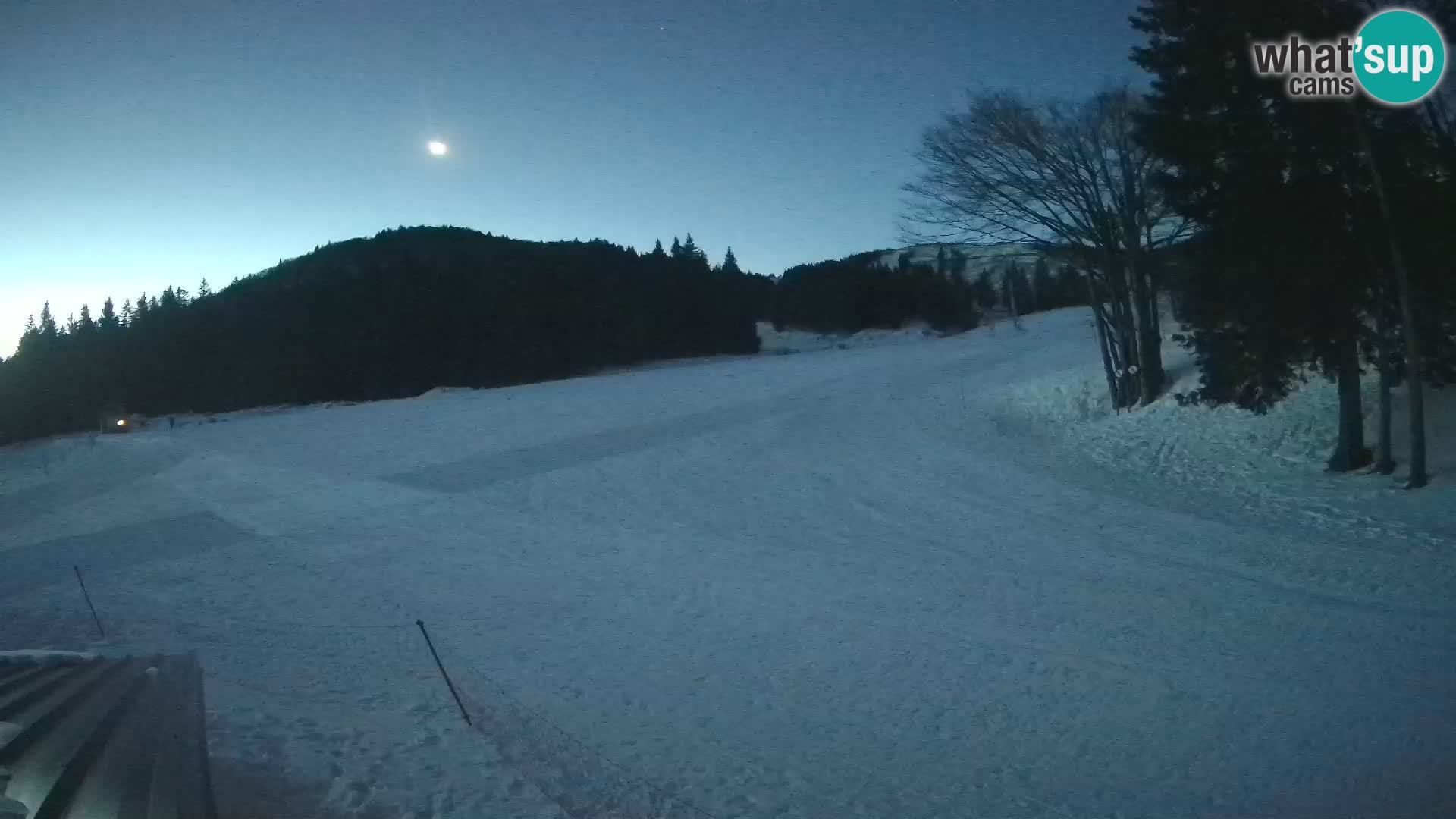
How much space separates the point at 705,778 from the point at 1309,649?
20.4 feet

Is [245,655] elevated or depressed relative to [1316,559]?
elevated

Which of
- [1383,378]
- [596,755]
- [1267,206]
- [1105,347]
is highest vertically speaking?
[1267,206]

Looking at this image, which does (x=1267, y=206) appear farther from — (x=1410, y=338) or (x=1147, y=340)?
(x=1147, y=340)

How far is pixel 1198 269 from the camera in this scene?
14695 millimetres

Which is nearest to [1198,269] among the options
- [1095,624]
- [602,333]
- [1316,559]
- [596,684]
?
[1316,559]

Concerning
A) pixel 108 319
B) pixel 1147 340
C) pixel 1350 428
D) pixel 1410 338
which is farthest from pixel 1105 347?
pixel 108 319

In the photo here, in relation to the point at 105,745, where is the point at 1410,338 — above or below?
above

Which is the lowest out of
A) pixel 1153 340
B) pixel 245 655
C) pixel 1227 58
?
pixel 245 655

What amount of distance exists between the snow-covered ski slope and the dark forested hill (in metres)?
31.9

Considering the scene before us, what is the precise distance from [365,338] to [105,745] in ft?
174

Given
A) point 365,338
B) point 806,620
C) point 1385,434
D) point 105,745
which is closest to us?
point 105,745

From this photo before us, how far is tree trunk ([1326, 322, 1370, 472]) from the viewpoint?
13.9 meters

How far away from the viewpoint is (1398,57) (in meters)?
12.3

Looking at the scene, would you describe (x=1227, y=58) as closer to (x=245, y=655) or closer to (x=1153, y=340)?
(x=1153, y=340)
